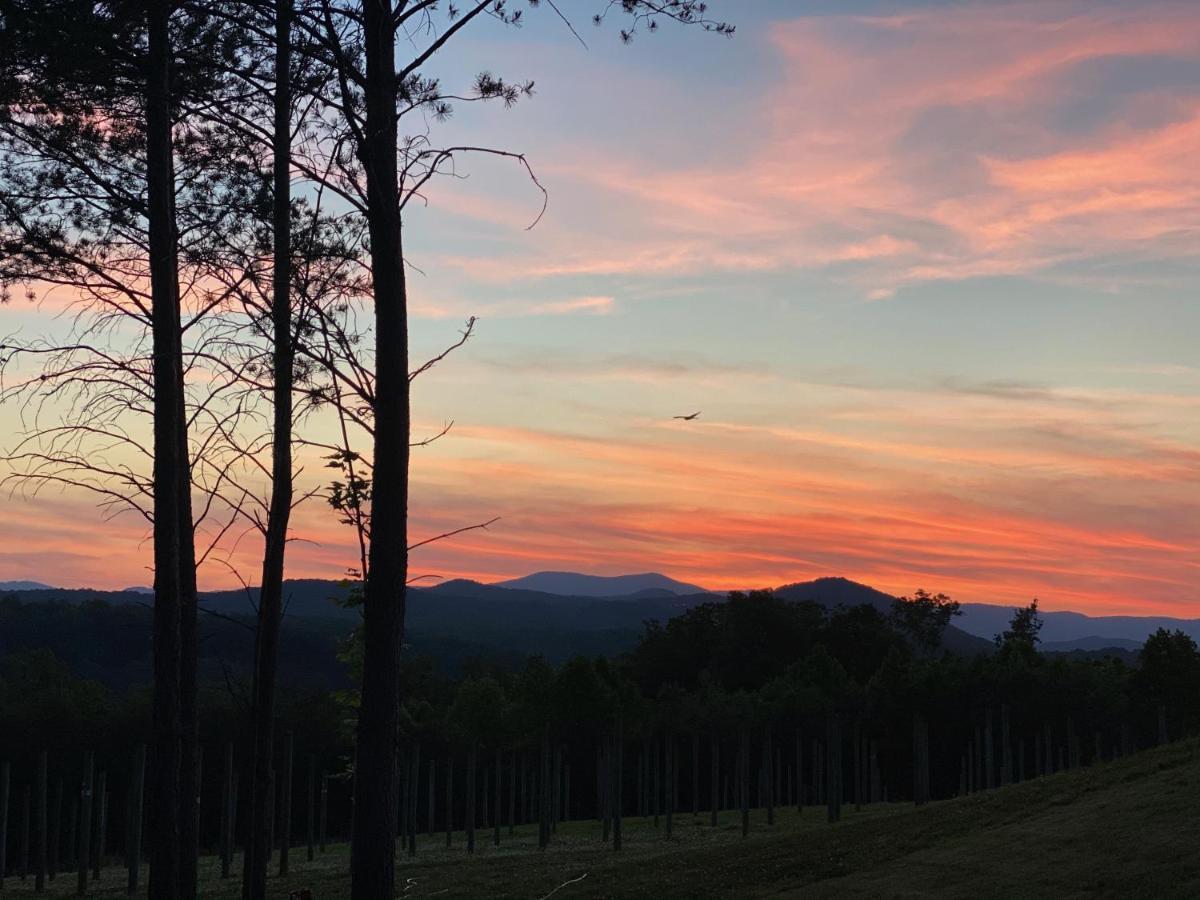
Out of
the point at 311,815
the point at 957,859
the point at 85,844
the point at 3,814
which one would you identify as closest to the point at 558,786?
the point at 311,815

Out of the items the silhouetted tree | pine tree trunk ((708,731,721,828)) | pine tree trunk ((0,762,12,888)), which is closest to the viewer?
pine tree trunk ((0,762,12,888))

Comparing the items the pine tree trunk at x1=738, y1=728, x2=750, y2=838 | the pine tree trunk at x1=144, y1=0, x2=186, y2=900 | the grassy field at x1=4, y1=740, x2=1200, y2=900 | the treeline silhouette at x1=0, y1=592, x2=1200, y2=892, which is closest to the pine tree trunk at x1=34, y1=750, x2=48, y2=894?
the grassy field at x1=4, y1=740, x2=1200, y2=900

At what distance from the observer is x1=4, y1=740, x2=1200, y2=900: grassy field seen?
17.2 m

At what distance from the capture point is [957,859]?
20.0m

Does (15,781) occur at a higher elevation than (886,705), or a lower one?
lower

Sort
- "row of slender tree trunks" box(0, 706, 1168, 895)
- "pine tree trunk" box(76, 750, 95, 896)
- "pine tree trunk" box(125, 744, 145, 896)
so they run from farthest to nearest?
"row of slender tree trunks" box(0, 706, 1168, 895)
"pine tree trunk" box(76, 750, 95, 896)
"pine tree trunk" box(125, 744, 145, 896)

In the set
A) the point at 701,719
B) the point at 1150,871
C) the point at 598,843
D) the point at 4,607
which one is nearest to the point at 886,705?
the point at 701,719

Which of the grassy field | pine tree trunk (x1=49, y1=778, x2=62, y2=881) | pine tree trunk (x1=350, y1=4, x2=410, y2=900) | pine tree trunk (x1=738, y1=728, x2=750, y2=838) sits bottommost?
pine tree trunk (x1=49, y1=778, x2=62, y2=881)

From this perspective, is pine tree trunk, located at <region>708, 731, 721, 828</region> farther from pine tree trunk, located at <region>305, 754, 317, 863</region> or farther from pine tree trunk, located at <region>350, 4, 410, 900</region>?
pine tree trunk, located at <region>350, 4, 410, 900</region>

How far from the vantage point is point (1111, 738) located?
65.5 metres

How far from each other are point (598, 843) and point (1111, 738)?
1420 inches

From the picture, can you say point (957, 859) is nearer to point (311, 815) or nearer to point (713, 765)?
point (713, 765)

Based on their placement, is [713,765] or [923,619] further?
[923,619]

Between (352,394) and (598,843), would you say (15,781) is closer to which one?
(598,843)
